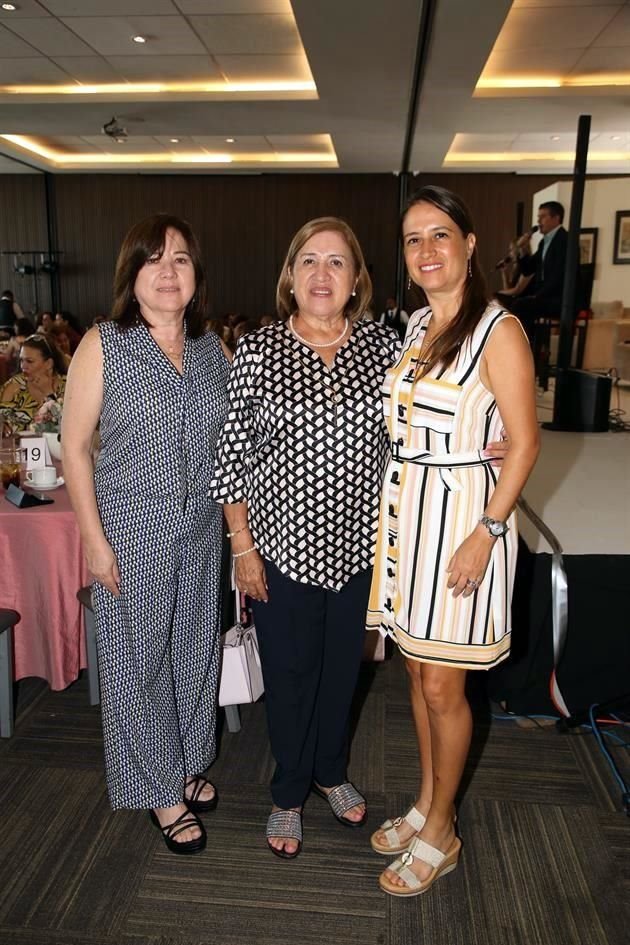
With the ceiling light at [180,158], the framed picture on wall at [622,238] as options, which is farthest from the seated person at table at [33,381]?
the ceiling light at [180,158]

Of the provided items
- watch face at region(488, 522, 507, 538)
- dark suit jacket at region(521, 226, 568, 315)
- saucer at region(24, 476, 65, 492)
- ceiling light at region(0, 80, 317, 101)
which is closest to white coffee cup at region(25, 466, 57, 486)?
saucer at region(24, 476, 65, 492)

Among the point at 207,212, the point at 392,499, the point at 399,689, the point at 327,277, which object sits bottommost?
the point at 399,689

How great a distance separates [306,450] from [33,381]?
3.01 metres

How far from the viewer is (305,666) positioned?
1.93 metres

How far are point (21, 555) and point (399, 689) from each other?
1487mm

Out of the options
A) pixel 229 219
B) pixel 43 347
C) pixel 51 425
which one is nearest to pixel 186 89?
pixel 43 347

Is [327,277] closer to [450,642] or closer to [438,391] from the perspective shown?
[438,391]

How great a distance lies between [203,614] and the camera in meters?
2.06

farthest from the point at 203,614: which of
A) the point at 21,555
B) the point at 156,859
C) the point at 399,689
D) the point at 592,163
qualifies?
the point at 592,163

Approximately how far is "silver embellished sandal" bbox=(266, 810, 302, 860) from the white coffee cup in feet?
4.74

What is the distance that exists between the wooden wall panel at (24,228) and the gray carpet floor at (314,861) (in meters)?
13.9

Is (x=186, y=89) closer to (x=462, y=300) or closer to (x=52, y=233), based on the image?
(x=52, y=233)

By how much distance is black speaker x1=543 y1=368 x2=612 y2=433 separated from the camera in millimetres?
5402

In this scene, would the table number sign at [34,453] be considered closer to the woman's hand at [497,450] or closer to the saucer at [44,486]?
the saucer at [44,486]
